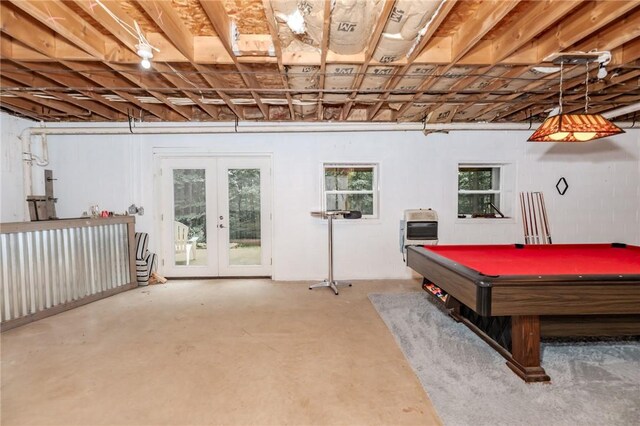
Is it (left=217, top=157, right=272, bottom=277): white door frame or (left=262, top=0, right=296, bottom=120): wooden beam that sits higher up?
(left=262, top=0, right=296, bottom=120): wooden beam

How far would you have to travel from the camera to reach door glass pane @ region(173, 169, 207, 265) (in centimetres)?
532

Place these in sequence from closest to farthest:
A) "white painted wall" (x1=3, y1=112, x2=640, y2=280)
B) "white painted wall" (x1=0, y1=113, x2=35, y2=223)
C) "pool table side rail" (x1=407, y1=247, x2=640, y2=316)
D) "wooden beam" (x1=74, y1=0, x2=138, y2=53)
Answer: "wooden beam" (x1=74, y1=0, x2=138, y2=53) → "pool table side rail" (x1=407, y1=247, x2=640, y2=316) → "white painted wall" (x1=0, y1=113, x2=35, y2=223) → "white painted wall" (x1=3, y1=112, x2=640, y2=280)

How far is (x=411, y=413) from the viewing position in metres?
2.02

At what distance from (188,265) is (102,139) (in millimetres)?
2565

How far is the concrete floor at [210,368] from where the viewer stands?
6.70ft

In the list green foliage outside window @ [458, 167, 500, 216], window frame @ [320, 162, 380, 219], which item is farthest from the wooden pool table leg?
green foliage outside window @ [458, 167, 500, 216]

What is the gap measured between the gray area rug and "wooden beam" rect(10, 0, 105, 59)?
12.4 ft

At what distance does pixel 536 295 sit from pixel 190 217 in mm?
4974

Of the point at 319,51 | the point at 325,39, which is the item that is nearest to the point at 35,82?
the point at 319,51

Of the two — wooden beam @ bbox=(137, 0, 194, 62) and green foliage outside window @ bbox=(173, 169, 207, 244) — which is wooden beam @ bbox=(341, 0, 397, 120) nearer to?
wooden beam @ bbox=(137, 0, 194, 62)

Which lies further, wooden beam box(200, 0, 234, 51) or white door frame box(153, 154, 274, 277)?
white door frame box(153, 154, 274, 277)

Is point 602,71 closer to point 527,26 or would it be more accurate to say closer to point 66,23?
point 527,26

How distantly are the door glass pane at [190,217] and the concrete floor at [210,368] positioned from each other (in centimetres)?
137

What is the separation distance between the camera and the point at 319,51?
278cm
